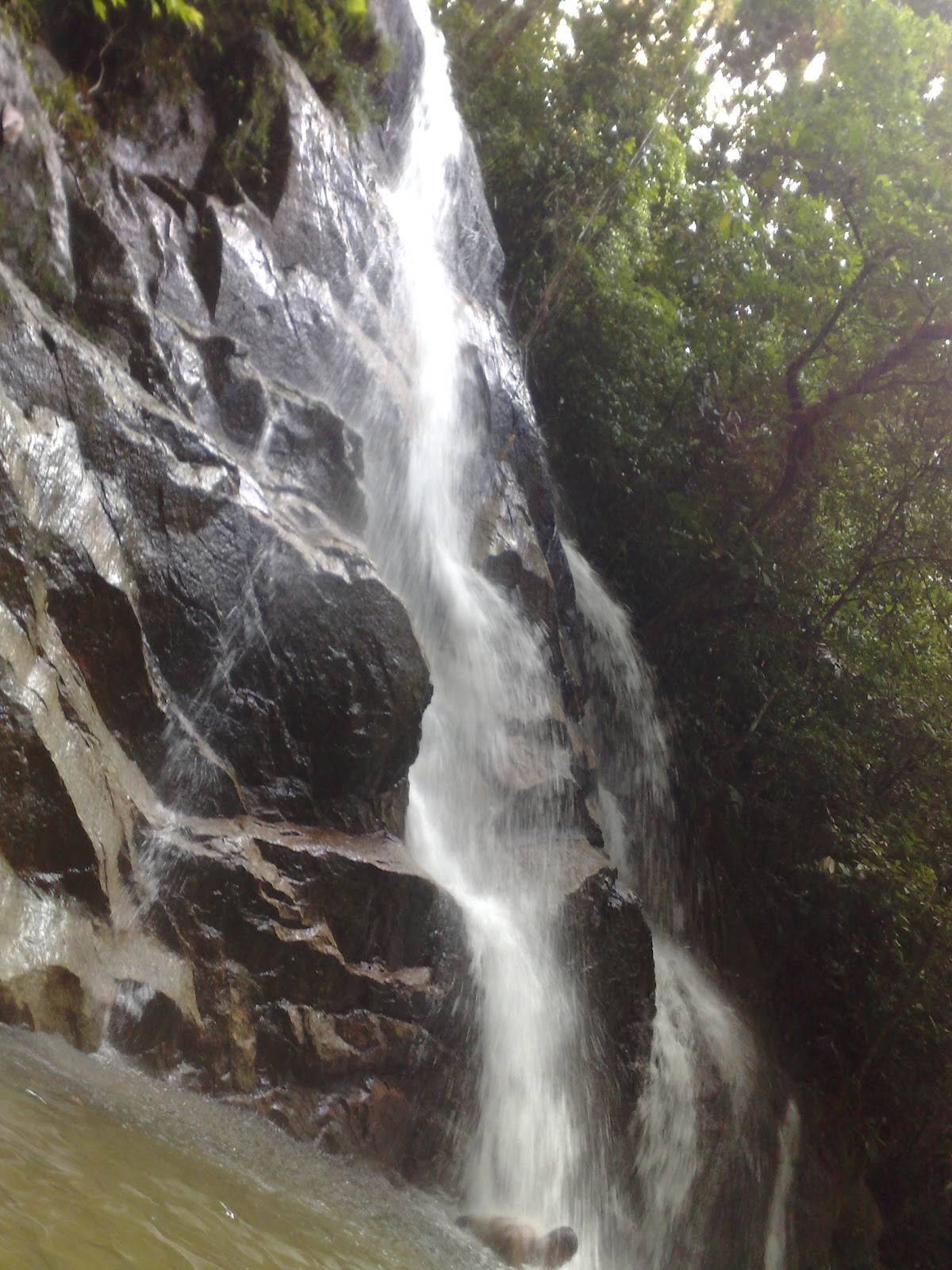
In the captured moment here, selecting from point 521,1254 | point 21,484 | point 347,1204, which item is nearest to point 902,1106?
point 521,1254

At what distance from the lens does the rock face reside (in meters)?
4.43

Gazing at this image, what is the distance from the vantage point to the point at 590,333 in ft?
45.1

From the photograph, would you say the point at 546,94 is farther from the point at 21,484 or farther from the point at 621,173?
the point at 21,484

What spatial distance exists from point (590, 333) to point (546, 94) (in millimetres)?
4142

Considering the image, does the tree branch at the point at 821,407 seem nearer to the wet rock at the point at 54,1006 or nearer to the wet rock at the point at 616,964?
the wet rock at the point at 616,964

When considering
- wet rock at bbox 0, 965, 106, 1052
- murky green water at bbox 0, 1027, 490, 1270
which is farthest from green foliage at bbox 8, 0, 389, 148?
murky green water at bbox 0, 1027, 490, 1270

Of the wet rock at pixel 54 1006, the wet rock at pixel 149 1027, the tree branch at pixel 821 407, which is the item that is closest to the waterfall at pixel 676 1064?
the tree branch at pixel 821 407

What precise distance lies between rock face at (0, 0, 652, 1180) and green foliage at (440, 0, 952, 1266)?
4674 millimetres

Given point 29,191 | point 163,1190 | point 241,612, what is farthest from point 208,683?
point 29,191

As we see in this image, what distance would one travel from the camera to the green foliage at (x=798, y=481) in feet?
36.1

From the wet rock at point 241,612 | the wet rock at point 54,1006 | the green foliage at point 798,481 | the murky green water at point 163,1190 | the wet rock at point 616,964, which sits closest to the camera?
the murky green water at point 163,1190

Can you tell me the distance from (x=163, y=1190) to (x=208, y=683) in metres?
2.85

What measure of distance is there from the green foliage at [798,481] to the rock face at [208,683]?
4.67 metres

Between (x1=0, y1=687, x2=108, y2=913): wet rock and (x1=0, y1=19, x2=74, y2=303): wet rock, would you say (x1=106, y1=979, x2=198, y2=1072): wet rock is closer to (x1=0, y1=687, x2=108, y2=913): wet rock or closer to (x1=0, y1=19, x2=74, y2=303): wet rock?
(x1=0, y1=687, x2=108, y2=913): wet rock
